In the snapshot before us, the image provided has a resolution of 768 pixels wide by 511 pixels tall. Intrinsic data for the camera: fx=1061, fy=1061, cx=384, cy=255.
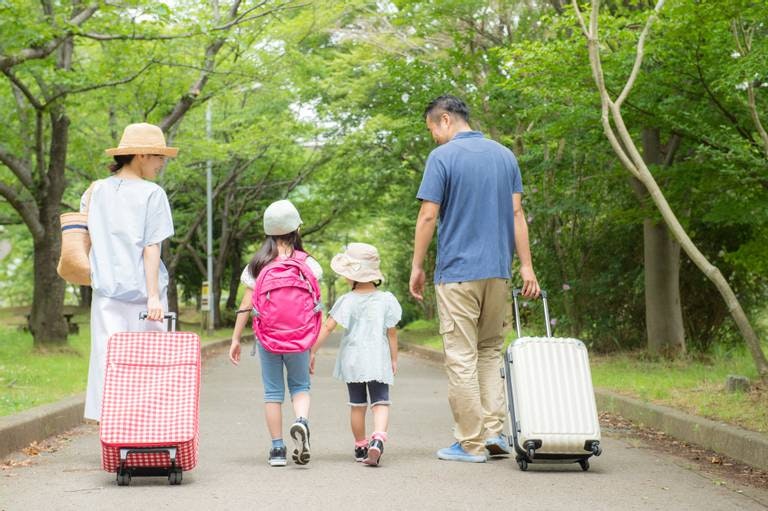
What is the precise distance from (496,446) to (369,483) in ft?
3.91

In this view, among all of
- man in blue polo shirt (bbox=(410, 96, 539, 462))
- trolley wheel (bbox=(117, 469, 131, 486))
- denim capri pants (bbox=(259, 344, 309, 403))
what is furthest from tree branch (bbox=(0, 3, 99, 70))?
trolley wheel (bbox=(117, 469, 131, 486))

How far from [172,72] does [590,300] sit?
8.54 metres

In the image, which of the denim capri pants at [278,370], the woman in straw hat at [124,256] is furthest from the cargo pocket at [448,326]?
the woman in straw hat at [124,256]

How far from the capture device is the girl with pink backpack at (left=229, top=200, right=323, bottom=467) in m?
6.21

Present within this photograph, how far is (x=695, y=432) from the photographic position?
24.4 ft

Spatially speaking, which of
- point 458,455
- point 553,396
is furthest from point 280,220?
point 553,396

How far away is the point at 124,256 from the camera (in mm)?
5965

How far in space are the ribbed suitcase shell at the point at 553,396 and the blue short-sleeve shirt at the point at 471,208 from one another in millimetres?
553

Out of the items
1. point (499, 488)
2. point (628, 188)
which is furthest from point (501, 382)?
point (628, 188)

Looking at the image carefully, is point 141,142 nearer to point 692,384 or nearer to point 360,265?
point 360,265

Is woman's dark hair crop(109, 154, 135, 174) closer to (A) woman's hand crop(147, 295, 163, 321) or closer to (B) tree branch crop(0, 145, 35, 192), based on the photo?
(A) woman's hand crop(147, 295, 163, 321)

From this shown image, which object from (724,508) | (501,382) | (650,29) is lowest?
(724,508)

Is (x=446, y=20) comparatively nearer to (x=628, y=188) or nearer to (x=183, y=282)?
(x=628, y=188)

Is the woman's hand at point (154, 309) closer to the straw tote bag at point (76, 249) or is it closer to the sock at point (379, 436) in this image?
the straw tote bag at point (76, 249)
